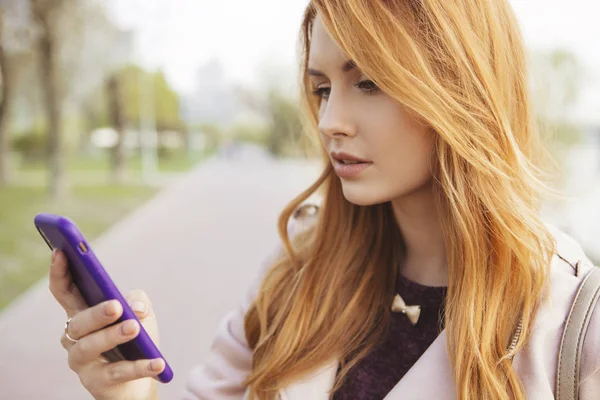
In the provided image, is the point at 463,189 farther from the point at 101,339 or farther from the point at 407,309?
the point at 101,339

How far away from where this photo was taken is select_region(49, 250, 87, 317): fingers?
0.98 metres

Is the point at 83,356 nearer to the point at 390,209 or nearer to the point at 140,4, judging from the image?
the point at 390,209

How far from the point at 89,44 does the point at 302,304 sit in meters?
5.82

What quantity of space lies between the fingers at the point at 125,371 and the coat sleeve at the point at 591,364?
0.68 m

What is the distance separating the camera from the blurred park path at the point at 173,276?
12.4 feet

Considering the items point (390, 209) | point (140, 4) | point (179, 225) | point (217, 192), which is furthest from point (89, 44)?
point (390, 209)

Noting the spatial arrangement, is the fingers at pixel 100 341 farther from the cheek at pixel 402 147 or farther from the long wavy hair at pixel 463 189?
the cheek at pixel 402 147

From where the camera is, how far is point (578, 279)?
108 centimetres

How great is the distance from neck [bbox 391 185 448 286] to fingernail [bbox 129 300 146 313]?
23.3 inches

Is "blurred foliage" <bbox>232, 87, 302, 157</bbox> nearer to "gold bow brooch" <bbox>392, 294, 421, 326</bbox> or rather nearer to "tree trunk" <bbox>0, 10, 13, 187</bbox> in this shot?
"tree trunk" <bbox>0, 10, 13, 187</bbox>

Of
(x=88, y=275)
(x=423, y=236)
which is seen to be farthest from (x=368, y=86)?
(x=88, y=275)

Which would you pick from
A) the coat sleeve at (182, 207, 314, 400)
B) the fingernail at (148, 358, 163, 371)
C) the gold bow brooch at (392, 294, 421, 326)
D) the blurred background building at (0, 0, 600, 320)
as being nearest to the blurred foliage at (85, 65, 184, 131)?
the blurred background building at (0, 0, 600, 320)

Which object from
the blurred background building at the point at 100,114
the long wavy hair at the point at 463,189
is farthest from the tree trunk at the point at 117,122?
the long wavy hair at the point at 463,189

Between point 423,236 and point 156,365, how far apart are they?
25.6 inches
